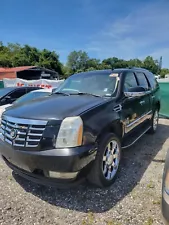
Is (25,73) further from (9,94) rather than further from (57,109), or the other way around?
(57,109)

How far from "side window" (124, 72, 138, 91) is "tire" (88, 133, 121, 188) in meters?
1.16

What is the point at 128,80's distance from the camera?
385cm

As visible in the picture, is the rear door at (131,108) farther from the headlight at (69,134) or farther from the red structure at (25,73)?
the red structure at (25,73)

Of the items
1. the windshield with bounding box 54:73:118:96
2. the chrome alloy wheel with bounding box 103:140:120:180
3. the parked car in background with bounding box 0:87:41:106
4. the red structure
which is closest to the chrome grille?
the chrome alloy wheel with bounding box 103:140:120:180

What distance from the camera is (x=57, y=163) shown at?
2197 mm

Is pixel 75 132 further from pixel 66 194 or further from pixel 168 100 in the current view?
pixel 168 100

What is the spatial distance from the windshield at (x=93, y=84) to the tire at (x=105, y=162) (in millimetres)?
888

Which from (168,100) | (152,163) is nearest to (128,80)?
(152,163)

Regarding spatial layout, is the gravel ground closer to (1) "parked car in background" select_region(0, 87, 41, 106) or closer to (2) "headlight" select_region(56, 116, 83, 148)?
(2) "headlight" select_region(56, 116, 83, 148)

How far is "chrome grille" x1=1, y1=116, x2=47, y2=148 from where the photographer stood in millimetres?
2311

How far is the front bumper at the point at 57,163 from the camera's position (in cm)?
219

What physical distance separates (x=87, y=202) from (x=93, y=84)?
6.89 feet

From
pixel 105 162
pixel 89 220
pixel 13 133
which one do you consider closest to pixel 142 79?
pixel 105 162

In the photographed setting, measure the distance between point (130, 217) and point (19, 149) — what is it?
5.15 feet
